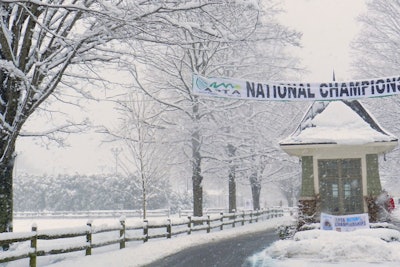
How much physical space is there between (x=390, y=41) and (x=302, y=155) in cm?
1273

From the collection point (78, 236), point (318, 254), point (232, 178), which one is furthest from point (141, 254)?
point (232, 178)

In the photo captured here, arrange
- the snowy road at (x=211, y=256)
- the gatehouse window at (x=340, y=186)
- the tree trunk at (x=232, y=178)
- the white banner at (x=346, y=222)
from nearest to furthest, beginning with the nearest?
the snowy road at (x=211, y=256)
the white banner at (x=346, y=222)
the gatehouse window at (x=340, y=186)
the tree trunk at (x=232, y=178)

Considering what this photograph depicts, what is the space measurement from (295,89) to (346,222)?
14.7 feet

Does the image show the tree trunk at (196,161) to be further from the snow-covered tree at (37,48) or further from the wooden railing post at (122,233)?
the snow-covered tree at (37,48)

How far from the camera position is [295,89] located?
15633 millimetres

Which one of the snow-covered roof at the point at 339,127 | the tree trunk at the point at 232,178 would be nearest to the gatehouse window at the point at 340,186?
the snow-covered roof at the point at 339,127

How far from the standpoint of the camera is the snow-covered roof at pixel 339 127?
1543 cm

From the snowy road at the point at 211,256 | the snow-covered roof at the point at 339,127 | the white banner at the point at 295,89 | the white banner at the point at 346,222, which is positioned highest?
the white banner at the point at 295,89

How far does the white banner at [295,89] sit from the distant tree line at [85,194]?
32959 mm

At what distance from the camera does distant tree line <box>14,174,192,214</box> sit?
1943 inches

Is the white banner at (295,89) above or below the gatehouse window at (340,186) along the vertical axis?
above

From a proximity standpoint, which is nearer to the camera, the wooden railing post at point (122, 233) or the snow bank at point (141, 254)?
the snow bank at point (141, 254)

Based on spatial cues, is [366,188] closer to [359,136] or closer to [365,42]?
[359,136]

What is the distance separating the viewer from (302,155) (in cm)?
1670
